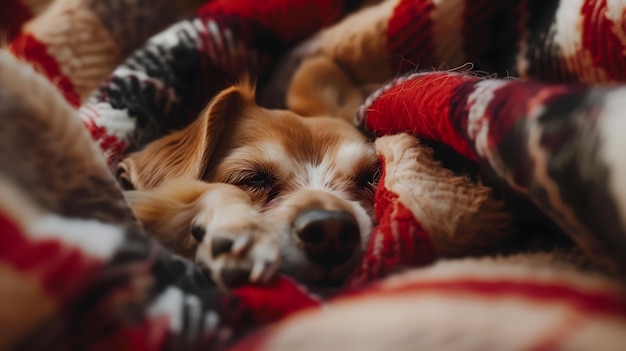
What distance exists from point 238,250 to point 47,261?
255mm

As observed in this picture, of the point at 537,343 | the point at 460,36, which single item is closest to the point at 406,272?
the point at 537,343

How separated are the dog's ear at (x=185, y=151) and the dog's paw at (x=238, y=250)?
1.17ft

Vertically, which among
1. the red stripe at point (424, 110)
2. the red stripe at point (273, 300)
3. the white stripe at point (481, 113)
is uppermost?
the white stripe at point (481, 113)

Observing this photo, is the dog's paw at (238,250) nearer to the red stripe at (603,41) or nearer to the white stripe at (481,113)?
the white stripe at (481,113)

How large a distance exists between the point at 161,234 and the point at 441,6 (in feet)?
2.69

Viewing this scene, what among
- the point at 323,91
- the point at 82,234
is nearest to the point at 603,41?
the point at 323,91

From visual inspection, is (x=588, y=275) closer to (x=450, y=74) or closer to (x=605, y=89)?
(x=605, y=89)

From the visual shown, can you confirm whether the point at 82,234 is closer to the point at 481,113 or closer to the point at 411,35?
the point at 481,113

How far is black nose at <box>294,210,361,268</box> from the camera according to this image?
2.77 feet

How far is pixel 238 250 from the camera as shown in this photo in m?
0.74

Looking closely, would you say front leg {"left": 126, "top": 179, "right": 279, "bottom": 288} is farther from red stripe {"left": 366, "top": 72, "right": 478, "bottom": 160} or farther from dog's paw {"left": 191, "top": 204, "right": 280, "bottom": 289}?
red stripe {"left": 366, "top": 72, "right": 478, "bottom": 160}

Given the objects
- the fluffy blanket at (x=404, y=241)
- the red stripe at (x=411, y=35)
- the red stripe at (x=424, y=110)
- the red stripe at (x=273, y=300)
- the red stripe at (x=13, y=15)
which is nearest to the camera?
the fluffy blanket at (x=404, y=241)

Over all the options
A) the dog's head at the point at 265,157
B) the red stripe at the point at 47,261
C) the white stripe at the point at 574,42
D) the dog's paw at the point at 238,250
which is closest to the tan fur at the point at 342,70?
the dog's head at the point at 265,157

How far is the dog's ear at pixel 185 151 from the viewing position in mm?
1156
